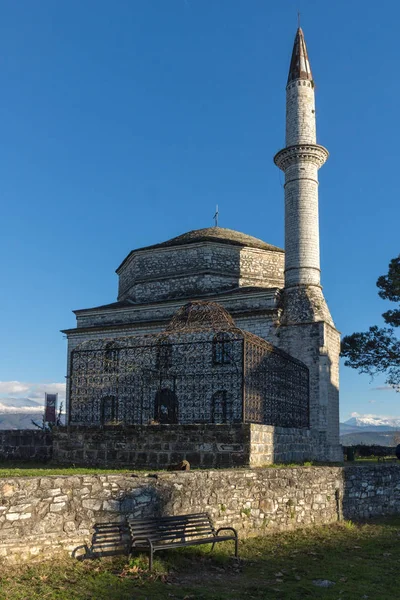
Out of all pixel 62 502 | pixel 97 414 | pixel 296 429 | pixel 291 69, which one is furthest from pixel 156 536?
pixel 291 69

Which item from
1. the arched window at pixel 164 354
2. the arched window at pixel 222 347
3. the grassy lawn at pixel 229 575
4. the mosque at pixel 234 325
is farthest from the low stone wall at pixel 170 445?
the grassy lawn at pixel 229 575

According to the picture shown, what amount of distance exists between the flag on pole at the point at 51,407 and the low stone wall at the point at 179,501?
20344mm

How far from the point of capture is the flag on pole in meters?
30.0

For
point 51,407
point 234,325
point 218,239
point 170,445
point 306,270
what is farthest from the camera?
point 51,407

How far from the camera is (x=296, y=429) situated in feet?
52.3

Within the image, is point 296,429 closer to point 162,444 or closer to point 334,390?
point 162,444

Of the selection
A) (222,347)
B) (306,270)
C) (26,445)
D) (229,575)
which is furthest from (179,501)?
(306,270)

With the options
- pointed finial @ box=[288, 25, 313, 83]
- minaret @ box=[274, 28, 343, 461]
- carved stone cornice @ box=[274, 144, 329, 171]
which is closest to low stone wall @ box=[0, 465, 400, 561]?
minaret @ box=[274, 28, 343, 461]

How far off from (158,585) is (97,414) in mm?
12427

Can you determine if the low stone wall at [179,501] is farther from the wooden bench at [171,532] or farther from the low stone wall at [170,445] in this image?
the low stone wall at [170,445]

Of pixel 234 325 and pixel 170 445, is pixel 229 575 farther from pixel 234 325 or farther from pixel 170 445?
pixel 234 325

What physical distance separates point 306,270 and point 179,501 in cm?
1744

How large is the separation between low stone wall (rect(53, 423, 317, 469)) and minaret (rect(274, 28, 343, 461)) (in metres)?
8.37

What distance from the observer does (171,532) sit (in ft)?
26.5
